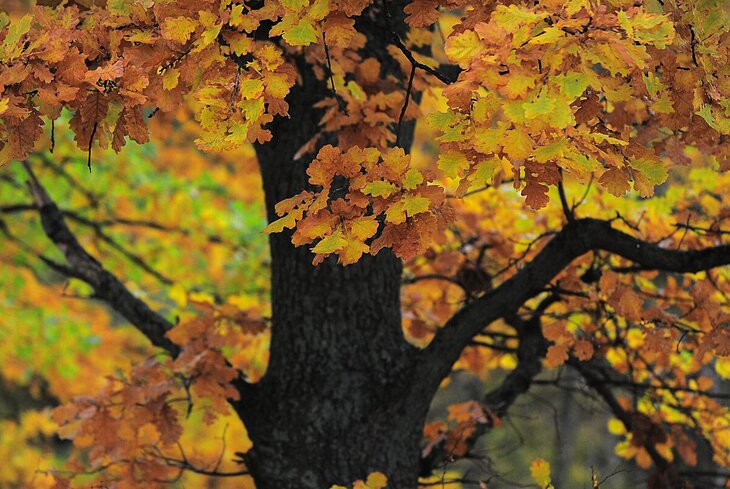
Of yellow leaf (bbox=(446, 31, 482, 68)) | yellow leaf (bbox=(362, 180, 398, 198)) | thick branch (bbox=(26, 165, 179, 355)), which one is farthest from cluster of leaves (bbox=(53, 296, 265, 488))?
yellow leaf (bbox=(446, 31, 482, 68))

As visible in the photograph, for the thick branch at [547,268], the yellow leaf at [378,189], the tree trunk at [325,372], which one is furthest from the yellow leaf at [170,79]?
the thick branch at [547,268]

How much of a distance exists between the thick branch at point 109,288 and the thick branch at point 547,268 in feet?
3.74

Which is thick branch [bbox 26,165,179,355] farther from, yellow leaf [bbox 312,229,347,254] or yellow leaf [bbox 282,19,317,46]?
yellow leaf [bbox 282,19,317,46]

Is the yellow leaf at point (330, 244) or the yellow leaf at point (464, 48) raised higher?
the yellow leaf at point (464, 48)

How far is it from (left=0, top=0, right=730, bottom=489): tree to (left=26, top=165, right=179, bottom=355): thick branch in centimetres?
1

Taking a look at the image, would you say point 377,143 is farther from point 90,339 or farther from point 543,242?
point 90,339

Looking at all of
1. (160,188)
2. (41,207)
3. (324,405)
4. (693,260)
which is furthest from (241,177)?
(693,260)

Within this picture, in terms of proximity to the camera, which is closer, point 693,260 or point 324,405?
point 693,260

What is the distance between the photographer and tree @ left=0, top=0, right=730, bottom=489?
1.95 metres

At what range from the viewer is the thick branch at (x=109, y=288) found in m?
3.63

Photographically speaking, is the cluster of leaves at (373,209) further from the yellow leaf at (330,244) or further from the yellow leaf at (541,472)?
the yellow leaf at (541,472)

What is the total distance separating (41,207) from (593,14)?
9.40 feet

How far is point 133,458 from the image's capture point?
3.47 m

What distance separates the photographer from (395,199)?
2170 millimetres
